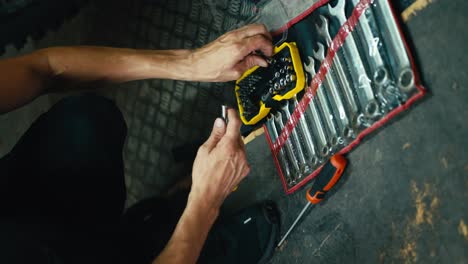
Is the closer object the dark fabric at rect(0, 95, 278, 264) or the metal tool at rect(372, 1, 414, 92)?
the metal tool at rect(372, 1, 414, 92)

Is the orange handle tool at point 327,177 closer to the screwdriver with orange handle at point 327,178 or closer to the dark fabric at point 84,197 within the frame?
the screwdriver with orange handle at point 327,178

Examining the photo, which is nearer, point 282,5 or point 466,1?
point 466,1

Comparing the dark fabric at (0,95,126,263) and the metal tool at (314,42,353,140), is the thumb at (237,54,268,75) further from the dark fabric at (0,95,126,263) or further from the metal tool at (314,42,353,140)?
the dark fabric at (0,95,126,263)

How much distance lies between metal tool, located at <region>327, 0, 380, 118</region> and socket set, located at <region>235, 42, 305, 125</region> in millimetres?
123

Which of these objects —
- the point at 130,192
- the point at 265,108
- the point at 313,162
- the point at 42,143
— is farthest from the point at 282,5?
the point at 130,192

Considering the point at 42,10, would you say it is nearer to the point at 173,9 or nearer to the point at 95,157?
the point at 173,9

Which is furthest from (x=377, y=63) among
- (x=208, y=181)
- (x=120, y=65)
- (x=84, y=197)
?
(x=84, y=197)

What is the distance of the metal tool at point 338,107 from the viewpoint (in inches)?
30.9

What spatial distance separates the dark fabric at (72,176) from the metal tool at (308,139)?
447 mm

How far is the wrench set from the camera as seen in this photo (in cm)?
68

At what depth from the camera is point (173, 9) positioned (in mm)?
1338

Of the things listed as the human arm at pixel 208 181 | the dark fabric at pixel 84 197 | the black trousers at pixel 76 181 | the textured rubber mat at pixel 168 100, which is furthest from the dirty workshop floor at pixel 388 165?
the black trousers at pixel 76 181

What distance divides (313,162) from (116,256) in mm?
477

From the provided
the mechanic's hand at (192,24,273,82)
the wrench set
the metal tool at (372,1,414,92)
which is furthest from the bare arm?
the metal tool at (372,1,414,92)
